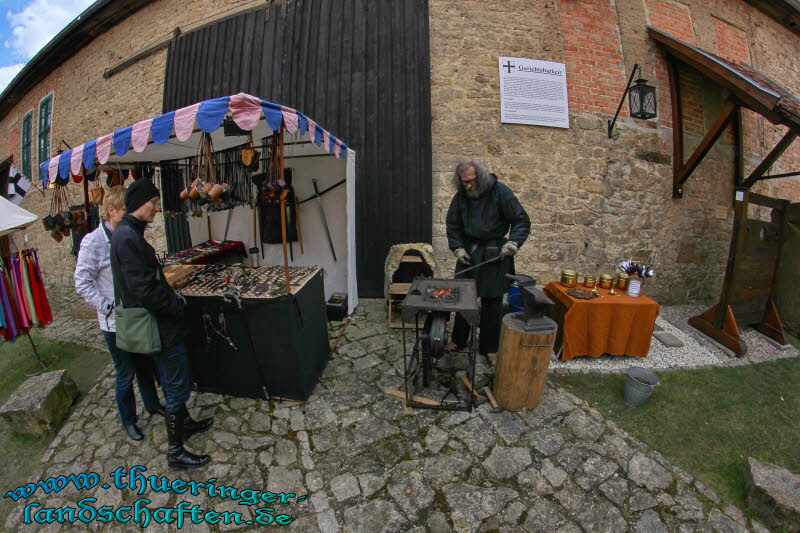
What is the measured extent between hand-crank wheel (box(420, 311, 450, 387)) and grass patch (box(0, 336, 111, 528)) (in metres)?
3.31

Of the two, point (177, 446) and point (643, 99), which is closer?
point (177, 446)

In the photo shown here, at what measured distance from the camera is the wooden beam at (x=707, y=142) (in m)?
4.71

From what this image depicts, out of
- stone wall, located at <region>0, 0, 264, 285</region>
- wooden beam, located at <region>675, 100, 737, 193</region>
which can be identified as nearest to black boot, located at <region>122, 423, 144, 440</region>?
stone wall, located at <region>0, 0, 264, 285</region>

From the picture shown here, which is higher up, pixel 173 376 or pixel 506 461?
pixel 173 376

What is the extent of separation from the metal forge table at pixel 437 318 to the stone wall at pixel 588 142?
2587 millimetres

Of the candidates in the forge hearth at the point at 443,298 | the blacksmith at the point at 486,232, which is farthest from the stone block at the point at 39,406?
the blacksmith at the point at 486,232

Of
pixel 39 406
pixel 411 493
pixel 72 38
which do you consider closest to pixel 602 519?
pixel 411 493

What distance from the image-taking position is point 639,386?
307cm

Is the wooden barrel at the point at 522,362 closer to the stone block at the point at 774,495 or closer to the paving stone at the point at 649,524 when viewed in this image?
the paving stone at the point at 649,524

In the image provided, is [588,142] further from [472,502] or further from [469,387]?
[472,502]

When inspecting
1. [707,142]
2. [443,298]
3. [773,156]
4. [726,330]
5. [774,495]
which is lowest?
[774,495]

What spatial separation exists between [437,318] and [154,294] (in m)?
2.08

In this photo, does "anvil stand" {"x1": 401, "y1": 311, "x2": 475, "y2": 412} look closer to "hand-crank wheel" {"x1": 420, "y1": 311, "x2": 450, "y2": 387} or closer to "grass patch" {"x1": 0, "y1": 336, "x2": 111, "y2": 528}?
"hand-crank wheel" {"x1": 420, "y1": 311, "x2": 450, "y2": 387}

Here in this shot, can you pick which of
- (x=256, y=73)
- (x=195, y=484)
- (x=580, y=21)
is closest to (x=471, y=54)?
(x=580, y=21)
